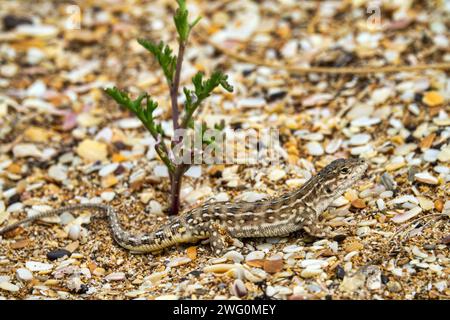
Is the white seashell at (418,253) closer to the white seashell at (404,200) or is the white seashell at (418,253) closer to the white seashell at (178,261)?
the white seashell at (404,200)

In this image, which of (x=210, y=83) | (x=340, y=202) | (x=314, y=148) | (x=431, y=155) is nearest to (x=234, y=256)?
(x=340, y=202)

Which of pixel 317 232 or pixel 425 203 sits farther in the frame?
pixel 425 203

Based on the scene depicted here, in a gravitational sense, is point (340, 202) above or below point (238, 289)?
above

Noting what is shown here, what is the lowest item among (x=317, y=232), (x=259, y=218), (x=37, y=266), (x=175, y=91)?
(x=37, y=266)

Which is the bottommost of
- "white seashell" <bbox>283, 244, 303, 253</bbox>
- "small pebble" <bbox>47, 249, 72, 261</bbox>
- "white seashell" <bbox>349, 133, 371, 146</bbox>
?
"small pebble" <bbox>47, 249, 72, 261</bbox>

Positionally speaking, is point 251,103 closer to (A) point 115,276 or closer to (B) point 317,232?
(B) point 317,232

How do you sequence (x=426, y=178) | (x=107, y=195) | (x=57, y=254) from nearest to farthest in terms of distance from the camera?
(x=57, y=254)
(x=426, y=178)
(x=107, y=195)

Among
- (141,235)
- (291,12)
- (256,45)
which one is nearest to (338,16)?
(291,12)

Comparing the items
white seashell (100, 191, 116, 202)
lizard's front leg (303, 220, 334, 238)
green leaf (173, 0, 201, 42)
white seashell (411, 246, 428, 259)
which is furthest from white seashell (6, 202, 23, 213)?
white seashell (411, 246, 428, 259)

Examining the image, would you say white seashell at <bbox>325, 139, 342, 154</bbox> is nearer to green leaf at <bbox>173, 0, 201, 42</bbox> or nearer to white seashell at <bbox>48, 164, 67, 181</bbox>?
green leaf at <bbox>173, 0, 201, 42</bbox>
